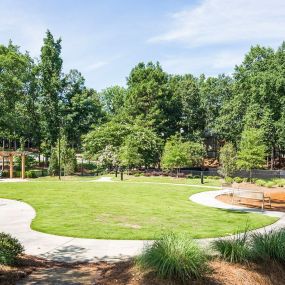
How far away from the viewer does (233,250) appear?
24.8 ft

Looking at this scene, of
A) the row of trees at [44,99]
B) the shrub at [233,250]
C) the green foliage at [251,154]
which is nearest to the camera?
the shrub at [233,250]

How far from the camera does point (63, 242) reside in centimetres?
1103

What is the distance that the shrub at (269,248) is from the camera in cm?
765

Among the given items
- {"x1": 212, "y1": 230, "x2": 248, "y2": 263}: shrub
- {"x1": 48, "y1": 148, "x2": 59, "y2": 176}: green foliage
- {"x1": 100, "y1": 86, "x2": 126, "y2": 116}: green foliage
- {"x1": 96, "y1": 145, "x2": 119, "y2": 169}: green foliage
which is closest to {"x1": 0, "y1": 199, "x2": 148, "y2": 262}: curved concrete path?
{"x1": 212, "y1": 230, "x2": 248, "y2": 263}: shrub

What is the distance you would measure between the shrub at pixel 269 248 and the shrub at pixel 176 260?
4.60ft

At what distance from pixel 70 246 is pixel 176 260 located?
499cm

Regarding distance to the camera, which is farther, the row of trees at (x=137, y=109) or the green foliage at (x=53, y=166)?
the row of trees at (x=137, y=109)

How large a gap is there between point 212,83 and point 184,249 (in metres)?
73.0

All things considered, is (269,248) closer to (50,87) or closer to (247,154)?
(247,154)

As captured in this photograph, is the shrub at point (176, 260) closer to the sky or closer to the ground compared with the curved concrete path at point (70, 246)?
closer to the sky

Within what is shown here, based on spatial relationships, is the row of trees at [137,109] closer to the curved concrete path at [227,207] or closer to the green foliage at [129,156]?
the green foliage at [129,156]

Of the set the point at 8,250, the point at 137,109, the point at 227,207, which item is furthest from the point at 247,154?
the point at 8,250

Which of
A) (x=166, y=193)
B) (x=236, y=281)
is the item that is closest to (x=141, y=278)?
(x=236, y=281)

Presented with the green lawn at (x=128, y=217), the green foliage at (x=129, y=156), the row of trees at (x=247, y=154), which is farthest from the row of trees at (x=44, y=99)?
the green lawn at (x=128, y=217)
